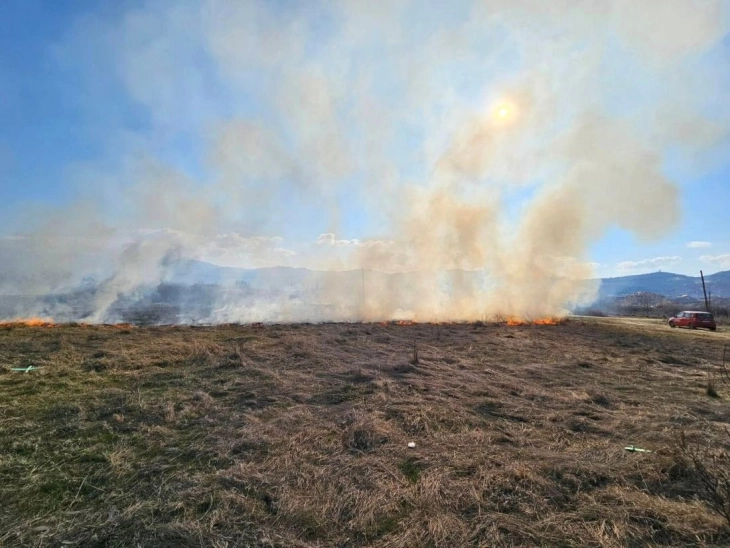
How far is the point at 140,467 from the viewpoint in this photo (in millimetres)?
5262

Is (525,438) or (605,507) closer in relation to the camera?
(605,507)

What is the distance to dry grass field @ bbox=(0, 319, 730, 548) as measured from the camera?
12.7ft

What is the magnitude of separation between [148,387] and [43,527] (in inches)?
239

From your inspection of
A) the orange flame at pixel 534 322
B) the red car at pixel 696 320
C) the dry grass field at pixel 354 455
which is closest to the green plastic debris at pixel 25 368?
the dry grass field at pixel 354 455

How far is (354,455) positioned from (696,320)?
37765 mm

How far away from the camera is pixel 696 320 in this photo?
101 feet

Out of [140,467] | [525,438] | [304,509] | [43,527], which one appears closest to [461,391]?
[525,438]

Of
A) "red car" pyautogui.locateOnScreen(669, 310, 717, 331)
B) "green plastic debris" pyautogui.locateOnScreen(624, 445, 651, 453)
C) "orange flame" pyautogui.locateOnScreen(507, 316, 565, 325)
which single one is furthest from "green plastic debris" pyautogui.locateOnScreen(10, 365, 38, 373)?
"red car" pyautogui.locateOnScreen(669, 310, 717, 331)

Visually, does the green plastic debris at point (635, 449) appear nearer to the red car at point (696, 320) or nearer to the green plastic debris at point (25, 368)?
the green plastic debris at point (25, 368)

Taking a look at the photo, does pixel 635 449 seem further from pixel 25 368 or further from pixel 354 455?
pixel 25 368

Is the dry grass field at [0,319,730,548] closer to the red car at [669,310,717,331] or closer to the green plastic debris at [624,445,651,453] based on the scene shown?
the green plastic debris at [624,445,651,453]

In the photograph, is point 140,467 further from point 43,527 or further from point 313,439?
point 313,439

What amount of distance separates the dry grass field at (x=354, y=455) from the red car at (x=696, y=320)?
82.1 feet

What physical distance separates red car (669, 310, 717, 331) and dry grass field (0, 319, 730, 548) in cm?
2503
